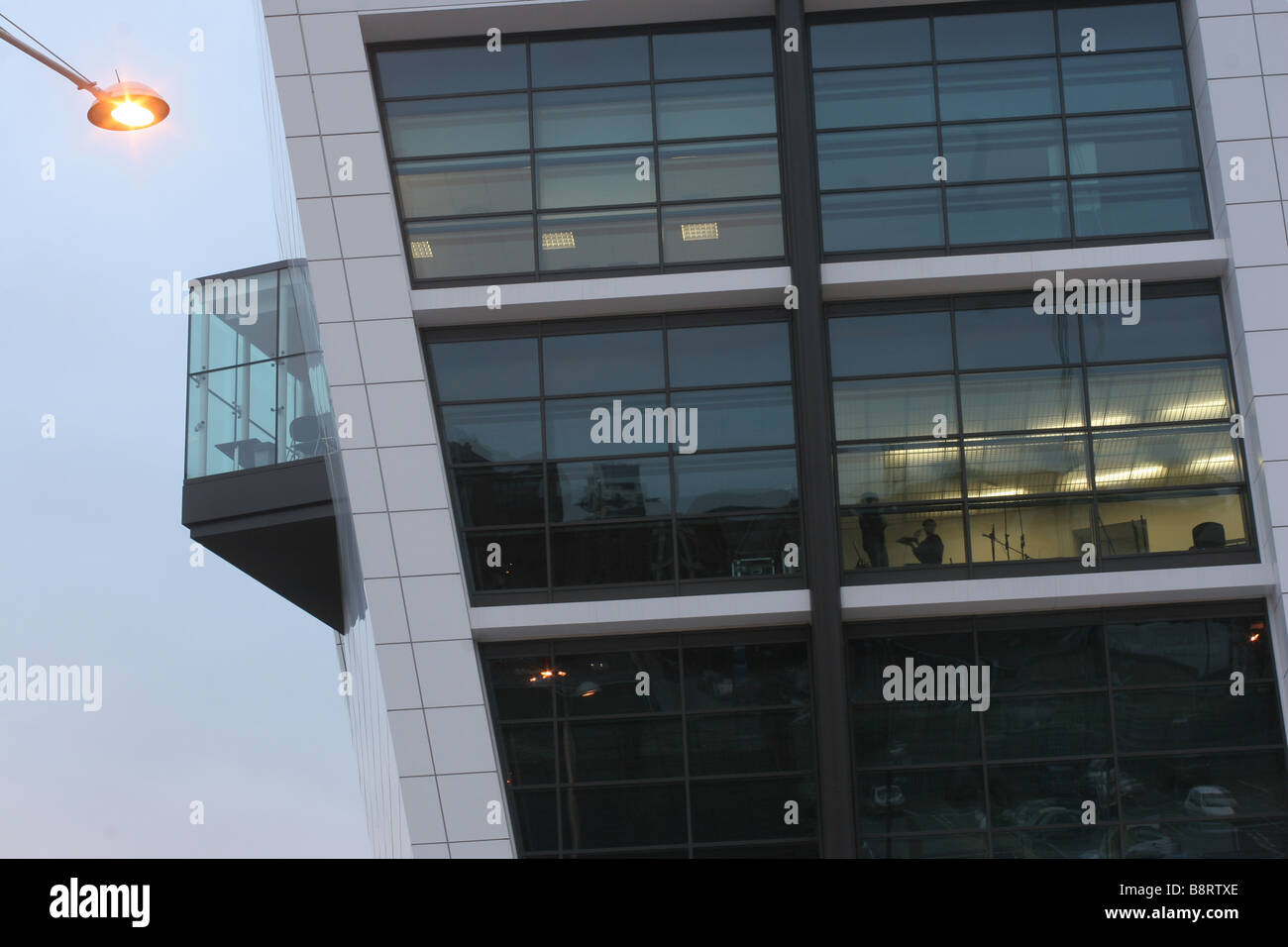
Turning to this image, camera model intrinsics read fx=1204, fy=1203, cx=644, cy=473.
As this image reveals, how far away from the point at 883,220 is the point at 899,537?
14.0 feet

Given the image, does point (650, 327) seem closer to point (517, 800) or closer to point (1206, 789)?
point (517, 800)

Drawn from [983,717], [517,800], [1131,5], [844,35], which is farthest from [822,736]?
[1131,5]

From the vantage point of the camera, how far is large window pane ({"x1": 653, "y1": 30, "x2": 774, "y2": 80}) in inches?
654

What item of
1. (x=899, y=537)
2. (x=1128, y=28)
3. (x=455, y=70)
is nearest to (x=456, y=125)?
(x=455, y=70)

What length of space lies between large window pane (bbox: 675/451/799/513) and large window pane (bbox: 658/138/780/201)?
3.59 meters

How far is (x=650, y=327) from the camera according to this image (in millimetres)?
16219

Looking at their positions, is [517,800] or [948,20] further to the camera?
[948,20]

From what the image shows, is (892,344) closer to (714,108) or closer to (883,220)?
(883,220)

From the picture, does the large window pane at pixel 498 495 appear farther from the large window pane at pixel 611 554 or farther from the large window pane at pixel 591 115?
the large window pane at pixel 591 115

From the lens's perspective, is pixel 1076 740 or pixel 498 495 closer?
pixel 1076 740

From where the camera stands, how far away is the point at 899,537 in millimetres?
15711

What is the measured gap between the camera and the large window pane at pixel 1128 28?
16.3m
